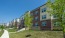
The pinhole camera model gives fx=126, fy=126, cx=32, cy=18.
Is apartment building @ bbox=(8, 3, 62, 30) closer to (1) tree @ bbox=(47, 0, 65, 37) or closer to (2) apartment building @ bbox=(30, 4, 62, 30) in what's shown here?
(2) apartment building @ bbox=(30, 4, 62, 30)

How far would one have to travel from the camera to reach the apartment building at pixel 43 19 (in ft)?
150

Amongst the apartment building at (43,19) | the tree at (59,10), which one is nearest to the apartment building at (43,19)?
the apartment building at (43,19)

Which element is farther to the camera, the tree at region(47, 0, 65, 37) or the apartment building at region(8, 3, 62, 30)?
the apartment building at region(8, 3, 62, 30)

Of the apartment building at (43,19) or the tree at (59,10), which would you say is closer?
the tree at (59,10)

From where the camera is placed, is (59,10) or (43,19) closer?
(59,10)

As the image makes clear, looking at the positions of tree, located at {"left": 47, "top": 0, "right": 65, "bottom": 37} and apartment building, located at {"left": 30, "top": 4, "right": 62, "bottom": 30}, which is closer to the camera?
tree, located at {"left": 47, "top": 0, "right": 65, "bottom": 37}

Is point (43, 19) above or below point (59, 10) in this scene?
above

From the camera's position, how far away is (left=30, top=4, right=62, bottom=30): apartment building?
45844 millimetres

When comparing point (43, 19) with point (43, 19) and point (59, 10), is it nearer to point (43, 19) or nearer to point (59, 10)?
point (43, 19)

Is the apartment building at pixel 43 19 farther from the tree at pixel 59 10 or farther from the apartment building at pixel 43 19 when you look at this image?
the tree at pixel 59 10

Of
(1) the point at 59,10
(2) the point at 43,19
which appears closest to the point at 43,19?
(2) the point at 43,19

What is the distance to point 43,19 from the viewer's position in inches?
2009

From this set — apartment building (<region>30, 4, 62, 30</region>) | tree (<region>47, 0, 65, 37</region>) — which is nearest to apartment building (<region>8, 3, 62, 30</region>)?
apartment building (<region>30, 4, 62, 30</region>)

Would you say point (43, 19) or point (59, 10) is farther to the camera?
point (43, 19)
